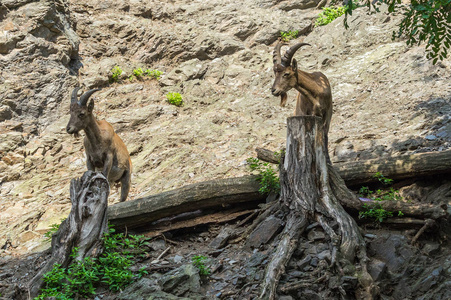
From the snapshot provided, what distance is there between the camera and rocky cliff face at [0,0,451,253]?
10023 millimetres

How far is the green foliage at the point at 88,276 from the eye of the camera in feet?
15.6

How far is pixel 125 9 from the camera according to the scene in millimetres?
16672

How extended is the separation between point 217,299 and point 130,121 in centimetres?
906

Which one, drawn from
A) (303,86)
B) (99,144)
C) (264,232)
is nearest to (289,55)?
(303,86)

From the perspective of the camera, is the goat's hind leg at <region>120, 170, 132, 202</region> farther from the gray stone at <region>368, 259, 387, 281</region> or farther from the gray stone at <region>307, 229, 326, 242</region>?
the gray stone at <region>368, 259, 387, 281</region>

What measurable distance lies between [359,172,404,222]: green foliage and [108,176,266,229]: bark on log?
1.74 metres

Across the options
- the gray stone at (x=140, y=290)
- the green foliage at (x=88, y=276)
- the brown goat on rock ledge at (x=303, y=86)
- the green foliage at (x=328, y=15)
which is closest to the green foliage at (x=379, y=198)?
the brown goat on rock ledge at (x=303, y=86)

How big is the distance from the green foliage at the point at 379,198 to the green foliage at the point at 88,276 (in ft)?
10.6

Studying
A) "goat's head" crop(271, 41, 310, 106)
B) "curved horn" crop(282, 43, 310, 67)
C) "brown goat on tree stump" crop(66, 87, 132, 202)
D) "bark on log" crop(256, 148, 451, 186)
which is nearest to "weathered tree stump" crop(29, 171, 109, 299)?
"brown goat on tree stump" crop(66, 87, 132, 202)

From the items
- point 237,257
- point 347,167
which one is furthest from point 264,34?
point 237,257

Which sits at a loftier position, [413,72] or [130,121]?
[413,72]

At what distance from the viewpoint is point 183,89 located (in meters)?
14.2

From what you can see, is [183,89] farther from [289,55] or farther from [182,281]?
[182,281]

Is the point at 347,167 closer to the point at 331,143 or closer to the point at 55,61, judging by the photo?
the point at 331,143
